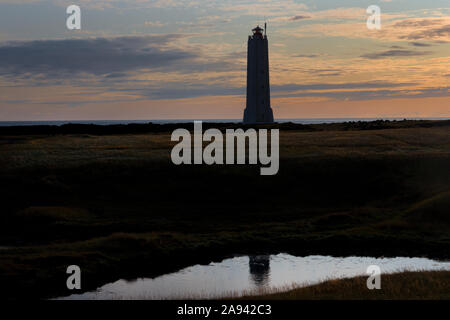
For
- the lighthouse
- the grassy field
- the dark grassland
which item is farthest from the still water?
the lighthouse

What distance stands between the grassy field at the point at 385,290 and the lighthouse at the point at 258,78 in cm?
6452

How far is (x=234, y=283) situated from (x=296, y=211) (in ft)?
47.4

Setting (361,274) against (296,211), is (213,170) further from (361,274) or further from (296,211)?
(361,274)

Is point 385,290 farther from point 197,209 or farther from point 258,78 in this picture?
point 258,78

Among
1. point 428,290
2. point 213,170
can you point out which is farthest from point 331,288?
point 213,170

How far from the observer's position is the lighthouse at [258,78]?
87000 millimetres

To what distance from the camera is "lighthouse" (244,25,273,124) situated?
87000 millimetres

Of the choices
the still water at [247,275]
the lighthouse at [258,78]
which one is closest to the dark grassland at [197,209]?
the still water at [247,275]

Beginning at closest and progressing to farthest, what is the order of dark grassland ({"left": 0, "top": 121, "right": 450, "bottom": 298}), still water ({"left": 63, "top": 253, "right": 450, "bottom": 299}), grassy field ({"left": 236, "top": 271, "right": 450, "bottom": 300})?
grassy field ({"left": 236, "top": 271, "right": 450, "bottom": 300})
still water ({"left": 63, "top": 253, "right": 450, "bottom": 299})
dark grassland ({"left": 0, "top": 121, "right": 450, "bottom": 298})

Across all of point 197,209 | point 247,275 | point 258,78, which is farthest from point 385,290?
point 258,78

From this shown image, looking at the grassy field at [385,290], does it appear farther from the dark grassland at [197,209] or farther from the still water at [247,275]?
the still water at [247,275]

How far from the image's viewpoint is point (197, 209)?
4022 cm

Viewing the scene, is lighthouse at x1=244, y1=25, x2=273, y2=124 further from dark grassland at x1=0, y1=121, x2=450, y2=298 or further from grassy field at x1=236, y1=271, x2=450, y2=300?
grassy field at x1=236, y1=271, x2=450, y2=300

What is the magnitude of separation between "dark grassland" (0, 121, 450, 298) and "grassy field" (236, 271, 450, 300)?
1794 mm
